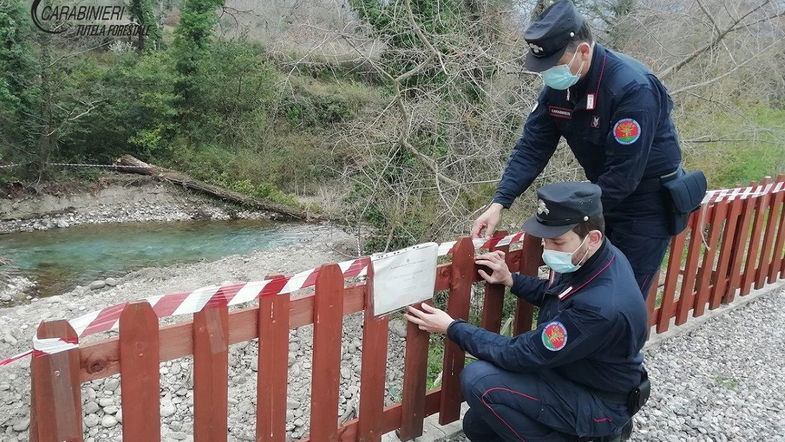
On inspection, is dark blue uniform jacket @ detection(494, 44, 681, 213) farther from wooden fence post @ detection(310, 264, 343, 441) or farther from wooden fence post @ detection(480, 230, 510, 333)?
wooden fence post @ detection(310, 264, 343, 441)

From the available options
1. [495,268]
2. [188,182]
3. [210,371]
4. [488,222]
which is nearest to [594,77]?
[488,222]

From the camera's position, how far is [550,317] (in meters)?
2.41

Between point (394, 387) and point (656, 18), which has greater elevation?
point (656, 18)

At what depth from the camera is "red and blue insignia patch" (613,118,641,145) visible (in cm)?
240

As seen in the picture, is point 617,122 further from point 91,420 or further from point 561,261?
point 91,420

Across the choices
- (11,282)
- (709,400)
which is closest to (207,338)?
(709,400)

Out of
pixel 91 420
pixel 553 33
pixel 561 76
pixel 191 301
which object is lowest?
pixel 91 420

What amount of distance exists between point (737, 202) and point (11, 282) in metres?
11.3

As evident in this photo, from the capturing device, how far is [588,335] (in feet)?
6.99

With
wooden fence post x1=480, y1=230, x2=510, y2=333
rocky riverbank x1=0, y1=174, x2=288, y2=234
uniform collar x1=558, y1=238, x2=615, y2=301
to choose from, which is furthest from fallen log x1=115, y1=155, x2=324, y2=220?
uniform collar x1=558, y1=238, x2=615, y2=301

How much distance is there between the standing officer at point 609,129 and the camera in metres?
2.41

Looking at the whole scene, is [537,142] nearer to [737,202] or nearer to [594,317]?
[594,317]

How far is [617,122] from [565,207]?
561mm

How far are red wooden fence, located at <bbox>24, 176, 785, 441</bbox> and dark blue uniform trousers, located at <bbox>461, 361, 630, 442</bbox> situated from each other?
47 centimetres
